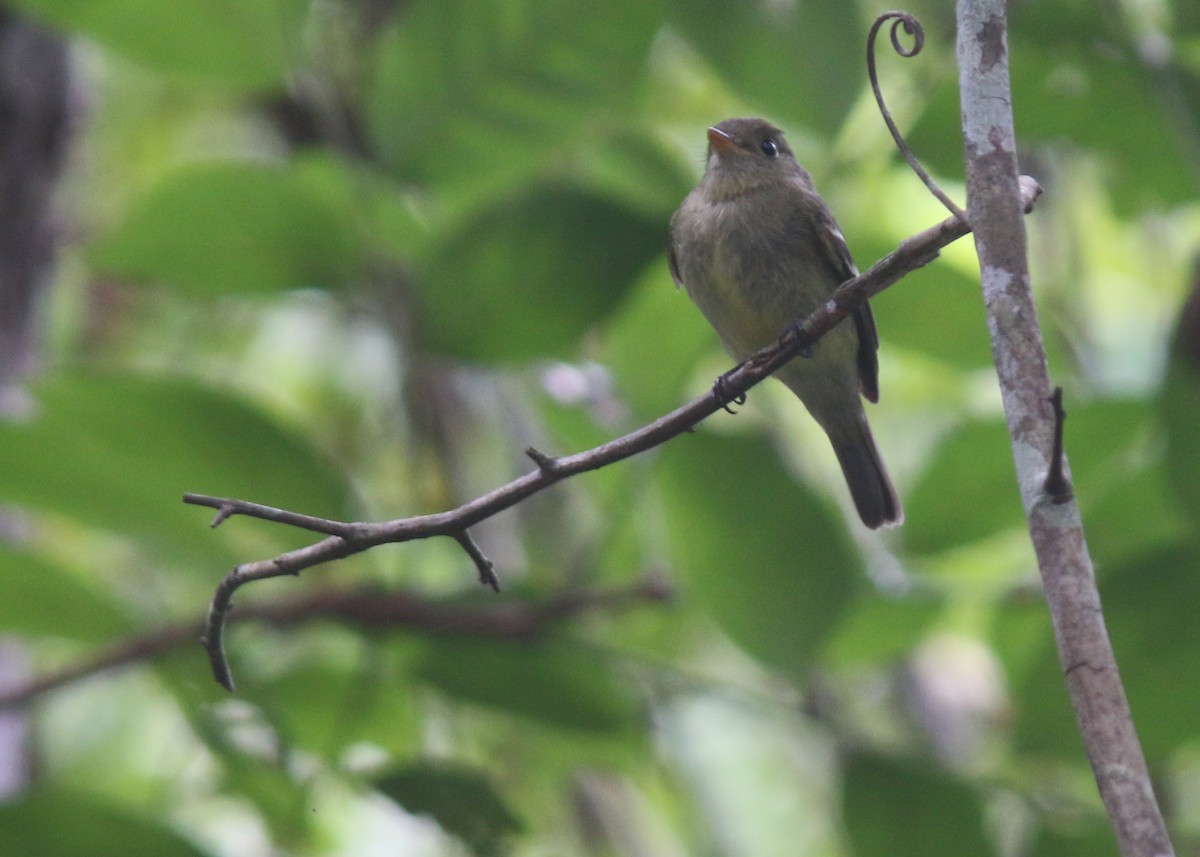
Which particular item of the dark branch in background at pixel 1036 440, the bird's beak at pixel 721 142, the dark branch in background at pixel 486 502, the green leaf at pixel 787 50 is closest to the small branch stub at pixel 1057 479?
the dark branch in background at pixel 1036 440

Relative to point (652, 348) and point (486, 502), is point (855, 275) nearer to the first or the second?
point (652, 348)

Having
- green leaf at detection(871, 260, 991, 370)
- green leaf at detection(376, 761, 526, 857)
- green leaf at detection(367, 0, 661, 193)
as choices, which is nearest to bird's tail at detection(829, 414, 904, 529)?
green leaf at detection(871, 260, 991, 370)

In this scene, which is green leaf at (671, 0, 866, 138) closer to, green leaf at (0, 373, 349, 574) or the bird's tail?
the bird's tail

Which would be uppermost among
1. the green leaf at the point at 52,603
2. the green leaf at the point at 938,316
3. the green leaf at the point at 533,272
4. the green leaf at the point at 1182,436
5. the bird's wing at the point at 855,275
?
the bird's wing at the point at 855,275

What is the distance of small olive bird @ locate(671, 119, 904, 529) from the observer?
318 centimetres

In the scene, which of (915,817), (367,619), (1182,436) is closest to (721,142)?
(1182,436)

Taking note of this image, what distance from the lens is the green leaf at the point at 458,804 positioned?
2447 millimetres

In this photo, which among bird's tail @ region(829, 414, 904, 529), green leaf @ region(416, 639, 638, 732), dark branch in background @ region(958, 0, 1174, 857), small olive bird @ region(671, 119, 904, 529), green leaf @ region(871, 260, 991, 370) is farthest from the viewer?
bird's tail @ region(829, 414, 904, 529)

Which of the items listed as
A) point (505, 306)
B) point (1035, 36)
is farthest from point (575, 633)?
point (1035, 36)

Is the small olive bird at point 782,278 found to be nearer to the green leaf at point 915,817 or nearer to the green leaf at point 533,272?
the green leaf at point 533,272

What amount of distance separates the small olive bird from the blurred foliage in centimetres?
9

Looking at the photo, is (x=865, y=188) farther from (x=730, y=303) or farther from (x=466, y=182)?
(x=466, y=182)

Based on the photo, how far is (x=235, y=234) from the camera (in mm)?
3012

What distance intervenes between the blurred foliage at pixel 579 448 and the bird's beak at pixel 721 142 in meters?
0.28
